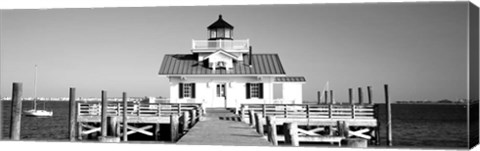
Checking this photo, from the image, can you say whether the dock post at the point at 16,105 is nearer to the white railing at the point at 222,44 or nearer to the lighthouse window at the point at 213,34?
the white railing at the point at 222,44

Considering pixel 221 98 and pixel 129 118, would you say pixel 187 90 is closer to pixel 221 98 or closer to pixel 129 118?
pixel 221 98

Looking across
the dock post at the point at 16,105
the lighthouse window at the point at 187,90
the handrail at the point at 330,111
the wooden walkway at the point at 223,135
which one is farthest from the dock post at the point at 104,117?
the lighthouse window at the point at 187,90

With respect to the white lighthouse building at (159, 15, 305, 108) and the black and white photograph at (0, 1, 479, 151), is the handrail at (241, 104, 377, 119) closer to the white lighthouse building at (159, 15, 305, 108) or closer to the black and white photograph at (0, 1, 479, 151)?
the black and white photograph at (0, 1, 479, 151)

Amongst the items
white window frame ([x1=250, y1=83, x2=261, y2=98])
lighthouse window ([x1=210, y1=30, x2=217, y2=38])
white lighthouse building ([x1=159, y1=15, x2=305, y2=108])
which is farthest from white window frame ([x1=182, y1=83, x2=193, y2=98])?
white window frame ([x1=250, y1=83, x2=261, y2=98])

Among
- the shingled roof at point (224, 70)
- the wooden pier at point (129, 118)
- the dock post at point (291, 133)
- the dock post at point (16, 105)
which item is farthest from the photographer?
the shingled roof at point (224, 70)

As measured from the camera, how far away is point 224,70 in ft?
83.3

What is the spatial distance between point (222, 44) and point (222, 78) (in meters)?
1.52

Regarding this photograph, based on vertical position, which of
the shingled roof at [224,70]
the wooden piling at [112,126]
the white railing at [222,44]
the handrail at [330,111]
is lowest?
the wooden piling at [112,126]

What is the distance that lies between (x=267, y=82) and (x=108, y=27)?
402 inches

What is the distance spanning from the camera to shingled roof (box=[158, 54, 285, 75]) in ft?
82.5

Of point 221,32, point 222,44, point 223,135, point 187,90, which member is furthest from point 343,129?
point 222,44

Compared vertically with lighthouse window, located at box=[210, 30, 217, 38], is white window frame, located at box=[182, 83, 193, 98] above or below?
below

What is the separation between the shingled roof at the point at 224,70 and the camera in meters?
25.1

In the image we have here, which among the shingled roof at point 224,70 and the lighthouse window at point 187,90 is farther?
the lighthouse window at point 187,90
